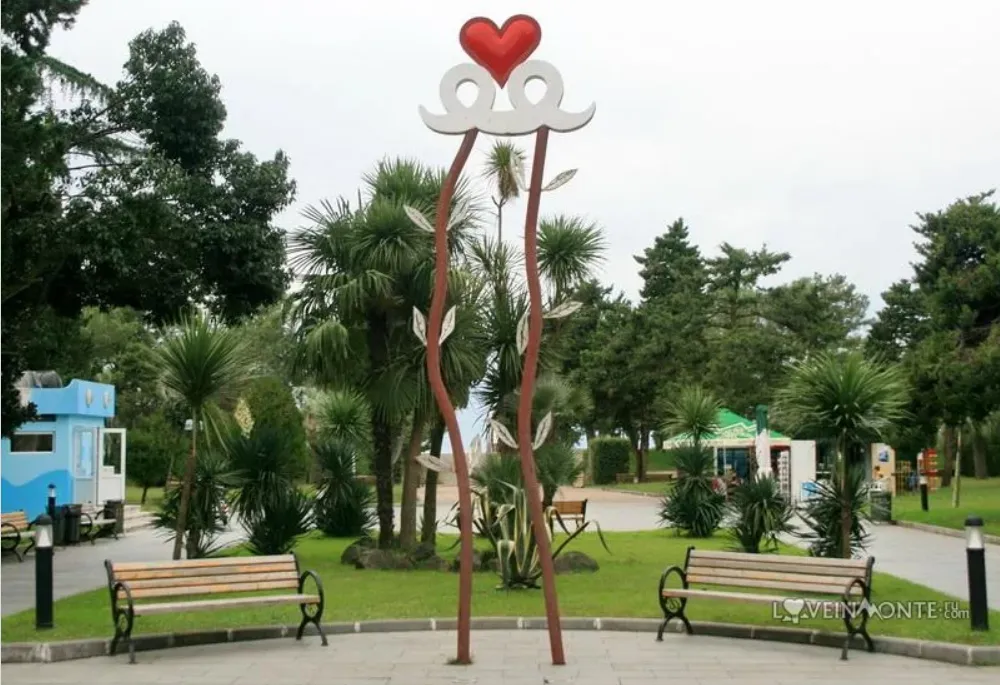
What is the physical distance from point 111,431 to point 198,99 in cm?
1444

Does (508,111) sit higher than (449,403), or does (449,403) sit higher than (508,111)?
(508,111)

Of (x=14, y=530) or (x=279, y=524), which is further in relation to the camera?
(x=14, y=530)

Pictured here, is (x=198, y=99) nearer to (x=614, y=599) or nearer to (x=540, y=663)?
(x=614, y=599)

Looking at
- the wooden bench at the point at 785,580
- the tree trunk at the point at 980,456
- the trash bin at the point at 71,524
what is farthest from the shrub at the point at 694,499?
the tree trunk at the point at 980,456

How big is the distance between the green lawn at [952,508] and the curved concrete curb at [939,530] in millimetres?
232

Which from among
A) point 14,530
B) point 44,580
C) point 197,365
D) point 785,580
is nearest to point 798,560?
point 785,580

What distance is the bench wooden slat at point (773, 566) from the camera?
1031cm

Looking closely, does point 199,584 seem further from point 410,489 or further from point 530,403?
point 410,489

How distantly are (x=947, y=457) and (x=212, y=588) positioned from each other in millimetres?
40832

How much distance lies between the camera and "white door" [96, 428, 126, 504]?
100 feet

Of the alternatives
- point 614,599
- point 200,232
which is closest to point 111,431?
point 200,232

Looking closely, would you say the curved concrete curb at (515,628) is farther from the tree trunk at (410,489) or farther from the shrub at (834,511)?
the tree trunk at (410,489)

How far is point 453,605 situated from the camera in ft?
42.1

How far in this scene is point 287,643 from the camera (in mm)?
10836
